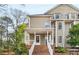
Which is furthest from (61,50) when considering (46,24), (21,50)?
(21,50)

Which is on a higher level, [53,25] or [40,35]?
[53,25]

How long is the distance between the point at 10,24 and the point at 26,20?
0.18 meters

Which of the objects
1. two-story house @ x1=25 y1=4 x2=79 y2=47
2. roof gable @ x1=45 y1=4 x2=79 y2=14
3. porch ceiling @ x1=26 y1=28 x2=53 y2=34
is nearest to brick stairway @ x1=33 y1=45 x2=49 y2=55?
two-story house @ x1=25 y1=4 x2=79 y2=47

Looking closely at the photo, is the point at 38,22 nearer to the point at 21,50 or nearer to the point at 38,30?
the point at 38,30

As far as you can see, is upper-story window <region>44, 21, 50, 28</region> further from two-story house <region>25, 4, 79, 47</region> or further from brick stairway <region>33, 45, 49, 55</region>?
brick stairway <region>33, 45, 49, 55</region>

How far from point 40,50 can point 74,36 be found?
39 centimetres

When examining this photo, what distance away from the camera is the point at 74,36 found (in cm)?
157

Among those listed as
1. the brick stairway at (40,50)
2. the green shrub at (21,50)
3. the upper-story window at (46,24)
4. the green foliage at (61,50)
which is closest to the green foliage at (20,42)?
the green shrub at (21,50)

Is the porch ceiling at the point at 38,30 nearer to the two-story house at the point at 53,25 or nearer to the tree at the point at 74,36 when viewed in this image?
the two-story house at the point at 53,25

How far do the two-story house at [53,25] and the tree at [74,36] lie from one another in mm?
42

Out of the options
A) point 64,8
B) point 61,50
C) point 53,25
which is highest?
point 64,8

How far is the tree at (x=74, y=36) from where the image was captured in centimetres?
157

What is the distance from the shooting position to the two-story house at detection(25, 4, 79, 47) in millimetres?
1564
